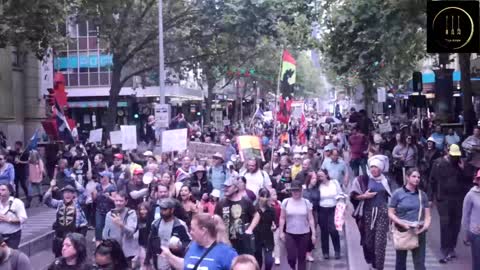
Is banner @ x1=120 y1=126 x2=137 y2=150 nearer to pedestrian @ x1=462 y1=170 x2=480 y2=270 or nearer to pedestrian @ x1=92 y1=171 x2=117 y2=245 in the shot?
pedestrian @ x1=92 y1=171 x2=117 y2=245

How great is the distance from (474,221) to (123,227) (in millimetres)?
4281

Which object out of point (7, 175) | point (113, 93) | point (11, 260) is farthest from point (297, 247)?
point (113, 93)

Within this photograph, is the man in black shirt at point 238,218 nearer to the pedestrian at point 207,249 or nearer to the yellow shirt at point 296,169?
the pedestrian at point 207,249

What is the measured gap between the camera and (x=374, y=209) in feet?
35.8

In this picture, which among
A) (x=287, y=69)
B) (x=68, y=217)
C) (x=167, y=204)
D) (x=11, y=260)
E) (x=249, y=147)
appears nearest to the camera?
(x=11, y=260)

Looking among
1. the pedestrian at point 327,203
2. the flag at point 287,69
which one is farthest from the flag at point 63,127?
the pedestrian at point 327,203

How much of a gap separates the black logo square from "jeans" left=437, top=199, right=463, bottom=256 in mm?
4983

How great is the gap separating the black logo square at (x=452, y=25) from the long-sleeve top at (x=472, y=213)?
2.80 metres

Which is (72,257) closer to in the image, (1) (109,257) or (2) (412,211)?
(1) (109,257)

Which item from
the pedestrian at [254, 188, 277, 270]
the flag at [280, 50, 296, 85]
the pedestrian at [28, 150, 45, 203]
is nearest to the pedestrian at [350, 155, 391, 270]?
the pedestrian at [254, 188, 277, 270]

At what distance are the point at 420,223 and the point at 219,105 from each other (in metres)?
58.3

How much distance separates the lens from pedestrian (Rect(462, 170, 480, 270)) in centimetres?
978

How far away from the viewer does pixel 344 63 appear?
21188mm

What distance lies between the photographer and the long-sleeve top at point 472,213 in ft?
32.1
